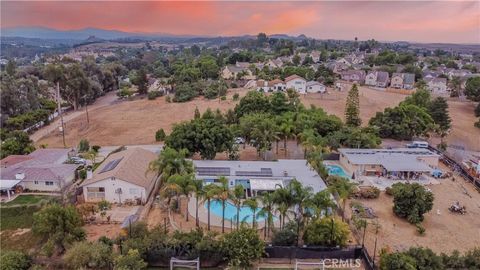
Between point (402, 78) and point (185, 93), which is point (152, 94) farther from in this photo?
point (402, 78)

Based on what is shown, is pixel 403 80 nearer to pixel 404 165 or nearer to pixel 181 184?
pixel 404 165

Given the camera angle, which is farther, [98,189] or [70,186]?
[70,186]

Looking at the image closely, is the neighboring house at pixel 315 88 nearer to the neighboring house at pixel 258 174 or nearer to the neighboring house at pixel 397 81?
the neighboring house at pixel 397 81

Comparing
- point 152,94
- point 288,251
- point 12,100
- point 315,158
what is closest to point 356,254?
point 288,251

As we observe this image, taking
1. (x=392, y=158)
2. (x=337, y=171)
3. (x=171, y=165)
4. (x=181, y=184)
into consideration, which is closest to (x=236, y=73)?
(x=337, y=171)

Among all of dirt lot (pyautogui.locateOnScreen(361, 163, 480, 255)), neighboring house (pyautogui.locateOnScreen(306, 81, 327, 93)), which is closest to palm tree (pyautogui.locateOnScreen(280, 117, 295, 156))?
dirt lot (pyautogui.locateOnScreen(361, 163, 480, 255))

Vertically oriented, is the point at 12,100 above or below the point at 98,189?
above
